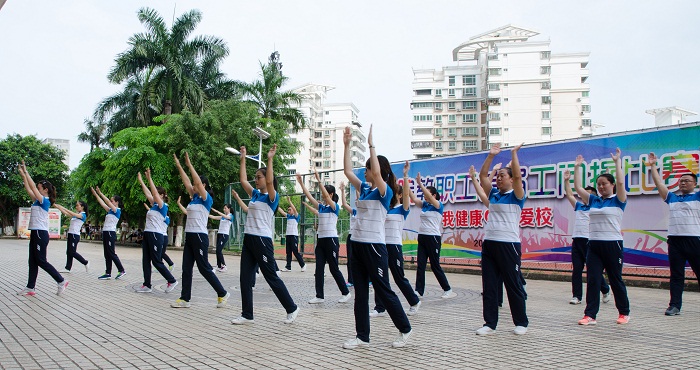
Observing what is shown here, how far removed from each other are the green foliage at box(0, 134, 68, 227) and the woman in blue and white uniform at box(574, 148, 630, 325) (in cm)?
5015

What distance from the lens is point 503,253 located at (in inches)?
276

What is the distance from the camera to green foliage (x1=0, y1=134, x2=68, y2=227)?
163 ft

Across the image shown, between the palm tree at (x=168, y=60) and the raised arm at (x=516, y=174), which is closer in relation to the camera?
the raised arm at (x=516, y=174)

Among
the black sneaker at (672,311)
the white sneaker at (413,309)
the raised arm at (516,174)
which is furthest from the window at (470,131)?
the raised arm at (516,174)

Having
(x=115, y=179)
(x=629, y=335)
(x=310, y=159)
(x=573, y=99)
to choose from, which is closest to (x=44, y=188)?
(x=629, y=335)

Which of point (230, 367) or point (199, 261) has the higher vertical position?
point (199, 261)

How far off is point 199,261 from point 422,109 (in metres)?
75.4

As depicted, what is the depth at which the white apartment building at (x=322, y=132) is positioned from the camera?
97.8 meters

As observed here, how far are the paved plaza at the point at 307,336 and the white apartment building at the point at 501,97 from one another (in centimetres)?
5606

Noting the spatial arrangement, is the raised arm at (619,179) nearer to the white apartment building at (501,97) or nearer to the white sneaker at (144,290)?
the white sneaker at (144,290)

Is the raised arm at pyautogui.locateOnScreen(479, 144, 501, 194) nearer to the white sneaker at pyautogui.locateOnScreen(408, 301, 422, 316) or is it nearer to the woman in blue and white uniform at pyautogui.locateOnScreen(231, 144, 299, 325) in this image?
the white sneaker at pyautogui.locateOnScreen(408, 301, 422, 316)

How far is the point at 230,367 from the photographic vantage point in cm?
514

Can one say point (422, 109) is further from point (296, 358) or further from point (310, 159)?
point (296, 358)

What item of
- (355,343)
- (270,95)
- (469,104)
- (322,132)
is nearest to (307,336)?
(355,343)
